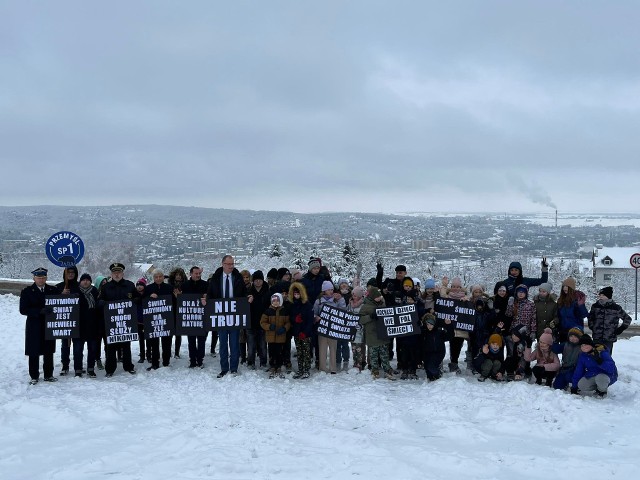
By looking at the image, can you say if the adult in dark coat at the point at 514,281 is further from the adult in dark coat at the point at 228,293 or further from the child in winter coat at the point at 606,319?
the adult in dark coat at the point at 228,293

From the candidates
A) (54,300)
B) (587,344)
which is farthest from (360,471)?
(54,300)

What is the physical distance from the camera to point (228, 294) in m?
11.3

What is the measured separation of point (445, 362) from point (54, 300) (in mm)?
8704

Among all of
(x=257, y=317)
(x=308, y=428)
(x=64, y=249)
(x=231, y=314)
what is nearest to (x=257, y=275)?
(x=257, y=317)

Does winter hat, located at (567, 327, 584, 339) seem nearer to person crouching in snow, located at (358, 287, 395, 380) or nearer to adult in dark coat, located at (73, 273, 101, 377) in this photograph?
person crouching in snow, located at (358, 287, 395, 380)

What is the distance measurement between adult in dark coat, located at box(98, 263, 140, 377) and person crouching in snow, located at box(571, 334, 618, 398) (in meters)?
8.96

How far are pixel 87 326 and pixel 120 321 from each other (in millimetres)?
668

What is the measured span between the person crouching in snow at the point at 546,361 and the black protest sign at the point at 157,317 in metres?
7.71

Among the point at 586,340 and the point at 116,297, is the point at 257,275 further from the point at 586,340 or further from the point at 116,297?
the point at 586,340

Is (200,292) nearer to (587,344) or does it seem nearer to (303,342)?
(303,342)

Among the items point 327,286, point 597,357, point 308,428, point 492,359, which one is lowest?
point 308,428

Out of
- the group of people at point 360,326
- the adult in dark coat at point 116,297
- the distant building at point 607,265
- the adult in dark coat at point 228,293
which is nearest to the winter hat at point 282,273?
the group of people at point 360,326

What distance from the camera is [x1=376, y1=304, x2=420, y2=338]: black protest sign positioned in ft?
35.6

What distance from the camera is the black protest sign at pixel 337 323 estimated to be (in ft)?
35.9
